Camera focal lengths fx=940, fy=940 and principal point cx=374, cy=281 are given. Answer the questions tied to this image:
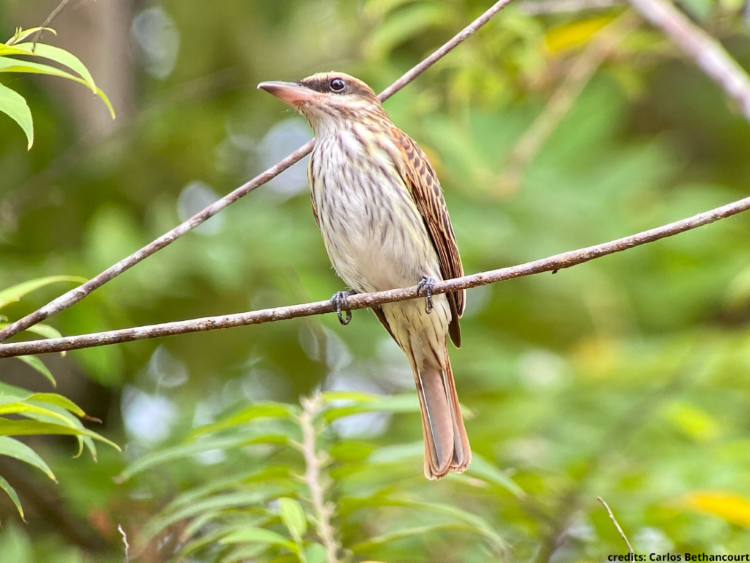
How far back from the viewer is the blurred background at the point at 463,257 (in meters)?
3.76

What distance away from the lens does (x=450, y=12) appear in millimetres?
4695

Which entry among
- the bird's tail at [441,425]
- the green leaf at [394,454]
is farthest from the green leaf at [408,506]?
the bird's tail at [441,425]

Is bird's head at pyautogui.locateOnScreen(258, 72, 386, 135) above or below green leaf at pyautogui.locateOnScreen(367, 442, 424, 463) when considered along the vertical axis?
above

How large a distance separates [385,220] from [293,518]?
1.53m

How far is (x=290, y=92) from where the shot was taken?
3.74m

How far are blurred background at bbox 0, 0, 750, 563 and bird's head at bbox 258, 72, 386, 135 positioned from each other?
574 millimetres

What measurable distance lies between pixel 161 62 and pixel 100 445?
2.98m

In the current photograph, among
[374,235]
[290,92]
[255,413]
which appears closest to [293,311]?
[255,413]

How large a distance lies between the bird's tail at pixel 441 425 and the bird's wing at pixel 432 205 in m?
0.29

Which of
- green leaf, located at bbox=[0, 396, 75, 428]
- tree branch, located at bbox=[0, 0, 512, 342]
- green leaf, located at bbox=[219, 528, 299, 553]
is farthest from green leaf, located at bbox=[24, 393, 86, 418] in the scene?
green leaf, located at bbox=[219, 528, 299, 553]

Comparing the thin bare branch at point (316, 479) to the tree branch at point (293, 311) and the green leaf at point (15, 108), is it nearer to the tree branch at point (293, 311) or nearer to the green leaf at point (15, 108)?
the tree branch at point (293, 311)

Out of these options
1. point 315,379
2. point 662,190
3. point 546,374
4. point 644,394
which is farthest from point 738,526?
point 662,190

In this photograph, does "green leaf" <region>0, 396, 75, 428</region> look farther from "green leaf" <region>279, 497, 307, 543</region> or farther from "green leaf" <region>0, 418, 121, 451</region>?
"green leaf" <region>279, 497, 307, 543</region>

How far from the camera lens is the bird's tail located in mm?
3375
